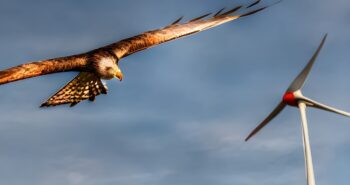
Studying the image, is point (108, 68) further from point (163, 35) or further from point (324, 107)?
point (324, 107)

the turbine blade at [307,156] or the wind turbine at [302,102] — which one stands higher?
the wind turbine at [302,102]

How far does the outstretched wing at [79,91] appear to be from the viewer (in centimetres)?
3328

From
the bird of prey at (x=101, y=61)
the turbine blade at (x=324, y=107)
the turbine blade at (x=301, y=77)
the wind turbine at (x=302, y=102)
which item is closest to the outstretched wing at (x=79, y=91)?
the bird of prey at (x=101, y=61)

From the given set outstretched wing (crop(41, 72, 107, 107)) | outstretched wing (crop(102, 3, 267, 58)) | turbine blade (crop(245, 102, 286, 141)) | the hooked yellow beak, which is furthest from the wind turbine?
outstretched wing (crop(41, 72, 107, 107))

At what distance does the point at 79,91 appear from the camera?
3378 centimetres

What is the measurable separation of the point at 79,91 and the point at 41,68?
4720mm

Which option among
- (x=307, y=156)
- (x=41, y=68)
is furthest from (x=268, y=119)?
(x=41, y=68)

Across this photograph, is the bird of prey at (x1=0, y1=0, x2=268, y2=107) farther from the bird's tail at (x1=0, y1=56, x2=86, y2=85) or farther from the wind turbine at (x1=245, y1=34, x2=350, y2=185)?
the wind turbine at (x1=245, y1=34, x2=350, y2=185)

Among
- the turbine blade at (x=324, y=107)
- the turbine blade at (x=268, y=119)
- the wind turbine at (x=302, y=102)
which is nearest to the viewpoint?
the wind turbine at (x=302, y=102)

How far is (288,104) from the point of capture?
119ft

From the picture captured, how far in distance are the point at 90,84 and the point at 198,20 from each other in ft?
21.6

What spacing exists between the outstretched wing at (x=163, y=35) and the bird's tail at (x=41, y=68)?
7.90ft

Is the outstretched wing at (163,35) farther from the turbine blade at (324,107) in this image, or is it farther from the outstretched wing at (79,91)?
the turbine blade at (324,107)

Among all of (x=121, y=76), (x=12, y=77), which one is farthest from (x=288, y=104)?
(x=12, y=77)
